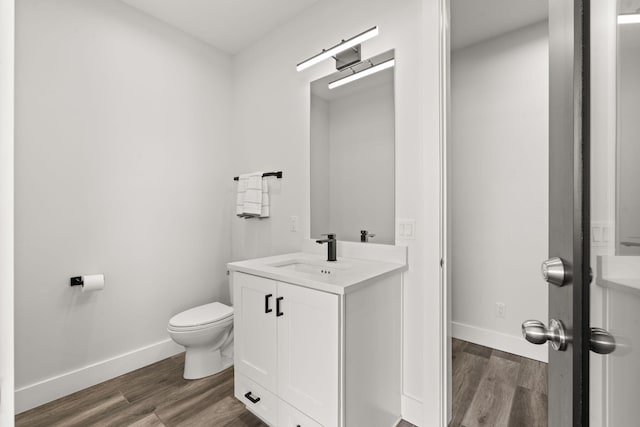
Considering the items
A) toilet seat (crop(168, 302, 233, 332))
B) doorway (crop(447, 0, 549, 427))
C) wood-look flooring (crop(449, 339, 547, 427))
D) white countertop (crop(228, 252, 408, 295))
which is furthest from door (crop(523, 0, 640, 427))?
toilet seat (crop(168, 302, 233, 332))

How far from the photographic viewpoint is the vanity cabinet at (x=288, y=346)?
45.9 inches

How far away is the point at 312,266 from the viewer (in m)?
1.76

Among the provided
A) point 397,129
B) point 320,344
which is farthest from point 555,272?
point 397,129

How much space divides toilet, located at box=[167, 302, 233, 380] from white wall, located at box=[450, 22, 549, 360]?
199 cm

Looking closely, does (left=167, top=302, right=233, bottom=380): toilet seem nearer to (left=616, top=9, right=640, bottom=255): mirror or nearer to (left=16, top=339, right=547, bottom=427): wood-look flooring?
(left=16, top=339, right=547, bottom=427): wood-look flooring

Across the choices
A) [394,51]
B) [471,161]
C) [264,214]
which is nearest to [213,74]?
[264,214]

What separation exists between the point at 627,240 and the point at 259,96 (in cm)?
254

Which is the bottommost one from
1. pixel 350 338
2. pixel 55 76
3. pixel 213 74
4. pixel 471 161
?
pixel 350 338

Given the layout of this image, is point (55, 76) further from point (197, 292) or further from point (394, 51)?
point (394, 51)

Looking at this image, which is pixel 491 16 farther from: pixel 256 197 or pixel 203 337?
pixel 203 337

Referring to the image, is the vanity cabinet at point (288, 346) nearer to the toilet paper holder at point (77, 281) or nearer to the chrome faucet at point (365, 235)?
the chrome faucet at point (365, 235)

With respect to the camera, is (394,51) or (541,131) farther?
(541,131)

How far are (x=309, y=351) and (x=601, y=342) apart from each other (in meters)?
1.04

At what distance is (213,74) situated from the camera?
8.54ft
